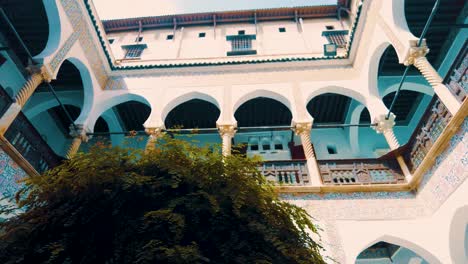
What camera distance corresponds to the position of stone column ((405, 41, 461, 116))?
6.41 m

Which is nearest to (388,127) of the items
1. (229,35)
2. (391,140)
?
(391,140)

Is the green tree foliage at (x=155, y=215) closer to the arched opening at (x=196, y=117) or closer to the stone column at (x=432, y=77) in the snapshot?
the stone column at (x=432, y=77)

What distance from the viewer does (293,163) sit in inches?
332

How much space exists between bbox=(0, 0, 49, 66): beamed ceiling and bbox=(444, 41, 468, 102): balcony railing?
10.5 metres

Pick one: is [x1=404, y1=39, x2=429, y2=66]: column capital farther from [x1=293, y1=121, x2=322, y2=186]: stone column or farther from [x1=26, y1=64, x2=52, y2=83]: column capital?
[x1=26, y1=64, x2=52, y2=83]: column capital

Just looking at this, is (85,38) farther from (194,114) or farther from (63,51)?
(194,114)

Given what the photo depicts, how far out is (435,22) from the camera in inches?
410

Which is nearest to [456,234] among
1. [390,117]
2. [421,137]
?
[421,137]

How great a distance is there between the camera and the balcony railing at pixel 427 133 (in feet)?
22.1

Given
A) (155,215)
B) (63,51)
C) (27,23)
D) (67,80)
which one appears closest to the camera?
(155,215)

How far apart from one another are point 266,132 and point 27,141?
25.1 feet

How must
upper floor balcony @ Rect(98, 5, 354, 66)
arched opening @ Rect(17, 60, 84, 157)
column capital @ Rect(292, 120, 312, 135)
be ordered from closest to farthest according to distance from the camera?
column capital @ Rect(292, 120, 312, 135)
arched opening @ Rect(17, 60, 84, 157)
upper floor balcony @ Rect(98, 5, 354, 66)

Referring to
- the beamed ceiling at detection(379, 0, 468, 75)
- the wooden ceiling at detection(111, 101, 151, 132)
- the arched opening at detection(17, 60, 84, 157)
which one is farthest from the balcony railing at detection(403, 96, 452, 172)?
the arched opening at detection(17, 60, 84, 157)

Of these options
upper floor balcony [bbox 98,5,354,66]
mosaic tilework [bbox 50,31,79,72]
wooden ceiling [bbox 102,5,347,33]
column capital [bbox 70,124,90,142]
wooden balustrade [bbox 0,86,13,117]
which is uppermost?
wooden ceiling [bbox 102,5,347,33]
